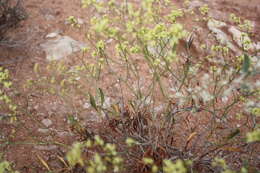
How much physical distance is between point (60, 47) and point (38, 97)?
0.84 metres

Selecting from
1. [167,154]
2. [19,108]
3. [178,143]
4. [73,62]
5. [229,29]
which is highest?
[229,29]

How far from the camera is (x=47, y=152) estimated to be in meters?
2.40

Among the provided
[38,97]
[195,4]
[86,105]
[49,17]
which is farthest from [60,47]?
[195,4]

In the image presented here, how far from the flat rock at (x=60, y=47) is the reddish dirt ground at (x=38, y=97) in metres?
0.08

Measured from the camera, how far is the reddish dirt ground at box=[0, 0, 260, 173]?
2344 mm

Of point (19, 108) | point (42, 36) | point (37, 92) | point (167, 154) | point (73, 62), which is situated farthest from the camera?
point (42, 36)

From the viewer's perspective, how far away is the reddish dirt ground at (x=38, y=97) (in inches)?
92.3

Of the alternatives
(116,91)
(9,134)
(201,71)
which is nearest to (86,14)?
(116,91)

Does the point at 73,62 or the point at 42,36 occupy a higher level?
the point at 42,36

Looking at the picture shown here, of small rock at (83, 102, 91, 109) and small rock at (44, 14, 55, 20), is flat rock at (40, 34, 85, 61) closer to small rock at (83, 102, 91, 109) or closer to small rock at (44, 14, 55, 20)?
small rock at (44, 14, 55, 20)

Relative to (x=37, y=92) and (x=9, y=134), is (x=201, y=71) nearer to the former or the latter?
(x=37, y=92)

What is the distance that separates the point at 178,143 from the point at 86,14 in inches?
95.9

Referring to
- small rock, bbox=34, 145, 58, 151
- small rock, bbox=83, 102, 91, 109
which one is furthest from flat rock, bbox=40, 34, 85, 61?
small rock, bbox=34, 145, 58, 151

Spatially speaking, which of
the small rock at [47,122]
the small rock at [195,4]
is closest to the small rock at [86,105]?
the small rock at [47,122]
